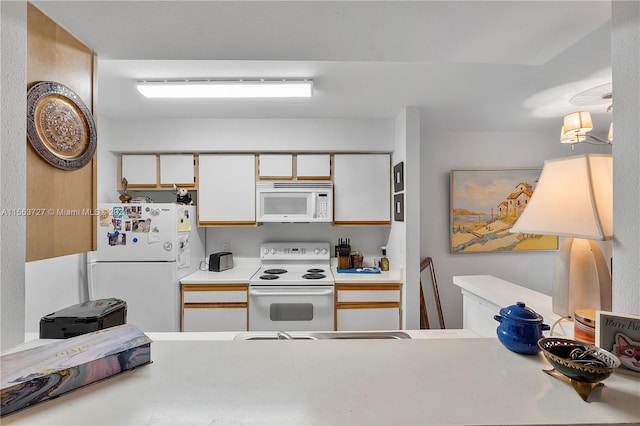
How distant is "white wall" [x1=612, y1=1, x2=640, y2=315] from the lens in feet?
2.76

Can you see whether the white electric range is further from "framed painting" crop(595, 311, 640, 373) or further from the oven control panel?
"framed painting" crop(595, 311, 640, 373)

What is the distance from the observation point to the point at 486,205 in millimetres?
3299

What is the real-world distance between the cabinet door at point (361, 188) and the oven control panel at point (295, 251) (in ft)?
1.44

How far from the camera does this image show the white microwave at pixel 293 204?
2.93 metres

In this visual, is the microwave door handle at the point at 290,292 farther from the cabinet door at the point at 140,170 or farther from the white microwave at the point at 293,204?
the cabinet door at the point at 140,170

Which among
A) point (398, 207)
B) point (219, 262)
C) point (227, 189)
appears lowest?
point (219, 262)

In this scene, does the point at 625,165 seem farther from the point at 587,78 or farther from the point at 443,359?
the point at 587,78

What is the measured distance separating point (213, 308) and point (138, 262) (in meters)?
0.80

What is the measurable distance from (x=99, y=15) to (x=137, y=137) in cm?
230

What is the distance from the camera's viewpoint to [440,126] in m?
3.22

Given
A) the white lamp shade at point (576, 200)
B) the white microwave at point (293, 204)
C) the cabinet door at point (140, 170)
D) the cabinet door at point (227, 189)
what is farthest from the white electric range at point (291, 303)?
the white lamp shade at point (576, 200)

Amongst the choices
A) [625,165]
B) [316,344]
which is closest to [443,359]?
[316,344]

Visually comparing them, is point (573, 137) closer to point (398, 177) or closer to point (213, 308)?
point (398, 177)

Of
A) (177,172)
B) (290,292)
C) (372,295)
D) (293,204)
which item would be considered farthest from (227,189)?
(372,295)
